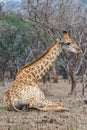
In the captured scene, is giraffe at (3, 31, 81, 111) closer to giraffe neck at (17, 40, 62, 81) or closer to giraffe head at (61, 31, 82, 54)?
giraffe neck at (17, 40, 62, 81)

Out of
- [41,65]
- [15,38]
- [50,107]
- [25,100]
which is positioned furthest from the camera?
[15,38]

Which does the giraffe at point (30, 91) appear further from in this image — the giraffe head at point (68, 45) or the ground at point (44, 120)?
the giraffe head at point (68, 45)

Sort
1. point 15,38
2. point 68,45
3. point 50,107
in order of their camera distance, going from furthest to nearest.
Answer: point 15,38 → point 68,45 → point 50,107

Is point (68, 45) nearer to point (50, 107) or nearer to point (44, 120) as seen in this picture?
point (50, 107)

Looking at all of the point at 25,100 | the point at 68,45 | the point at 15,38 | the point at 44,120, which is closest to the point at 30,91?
the point at 25,100

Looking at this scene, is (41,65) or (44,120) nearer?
(44,120)

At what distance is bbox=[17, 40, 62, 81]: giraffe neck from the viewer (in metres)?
8.44

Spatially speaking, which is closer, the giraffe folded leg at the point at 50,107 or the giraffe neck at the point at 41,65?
the giraffe folded leg at the point at 50,107

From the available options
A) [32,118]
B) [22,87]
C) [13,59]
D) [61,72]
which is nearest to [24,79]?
[22,87]

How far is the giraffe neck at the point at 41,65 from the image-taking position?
844 cm

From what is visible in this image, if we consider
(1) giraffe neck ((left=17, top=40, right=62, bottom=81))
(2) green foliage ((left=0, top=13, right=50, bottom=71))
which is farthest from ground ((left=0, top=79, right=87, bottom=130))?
(2) green foliage ((left=0, top=13, right=50, bottom=71))

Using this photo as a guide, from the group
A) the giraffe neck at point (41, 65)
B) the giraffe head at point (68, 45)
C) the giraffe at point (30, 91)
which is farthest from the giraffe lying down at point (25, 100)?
the giraffe head at point (68, 45)

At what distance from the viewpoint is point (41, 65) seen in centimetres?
862

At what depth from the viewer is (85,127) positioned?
21.1 feet
